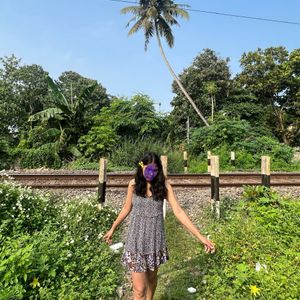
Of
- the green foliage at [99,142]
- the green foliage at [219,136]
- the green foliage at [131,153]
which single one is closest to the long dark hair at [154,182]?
the green foliage at [131,153]

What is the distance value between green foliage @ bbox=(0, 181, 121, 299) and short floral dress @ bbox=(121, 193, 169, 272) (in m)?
0.86

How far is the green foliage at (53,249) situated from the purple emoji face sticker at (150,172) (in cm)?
133

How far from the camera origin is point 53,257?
3617mm

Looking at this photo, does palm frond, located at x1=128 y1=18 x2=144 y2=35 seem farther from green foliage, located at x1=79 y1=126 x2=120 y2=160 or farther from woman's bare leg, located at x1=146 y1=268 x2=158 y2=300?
woman's bare leg, located at x1=146 y1=268 x2=158 y2=300

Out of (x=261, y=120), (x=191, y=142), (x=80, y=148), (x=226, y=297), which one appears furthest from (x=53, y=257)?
(x=261, y=120)

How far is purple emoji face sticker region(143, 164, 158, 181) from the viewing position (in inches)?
111

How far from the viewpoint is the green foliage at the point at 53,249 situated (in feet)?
10.2

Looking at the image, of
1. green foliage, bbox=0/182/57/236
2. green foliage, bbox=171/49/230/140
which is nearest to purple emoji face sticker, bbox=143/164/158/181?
green foliage, bbox=0/182/57/236

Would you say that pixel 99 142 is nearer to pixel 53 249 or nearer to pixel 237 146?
pixel 237 146

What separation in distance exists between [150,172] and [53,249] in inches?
66.8

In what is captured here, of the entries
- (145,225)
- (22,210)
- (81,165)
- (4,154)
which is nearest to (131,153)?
(81,165)

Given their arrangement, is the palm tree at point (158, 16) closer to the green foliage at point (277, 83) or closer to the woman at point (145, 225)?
the green foliage at point (277, 83)

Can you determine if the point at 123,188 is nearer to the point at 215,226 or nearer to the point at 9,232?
the point at 215,226

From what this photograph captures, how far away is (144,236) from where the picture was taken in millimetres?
2910
